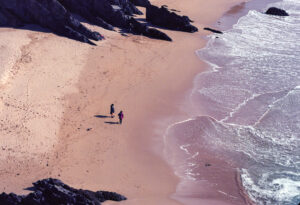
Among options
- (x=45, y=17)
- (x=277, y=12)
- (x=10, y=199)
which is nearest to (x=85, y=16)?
(x=45, y=17)

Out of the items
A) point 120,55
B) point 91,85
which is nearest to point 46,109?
point 91,85

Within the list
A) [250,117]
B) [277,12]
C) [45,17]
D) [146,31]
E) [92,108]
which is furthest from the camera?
[277,12]

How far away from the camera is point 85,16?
41.9m

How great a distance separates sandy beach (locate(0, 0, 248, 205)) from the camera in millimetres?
19969

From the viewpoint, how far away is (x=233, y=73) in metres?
34.3

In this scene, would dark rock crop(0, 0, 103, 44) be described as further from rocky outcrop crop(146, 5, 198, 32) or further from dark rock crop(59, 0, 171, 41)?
rocky outcrop crop(146, 5, 198, 32)

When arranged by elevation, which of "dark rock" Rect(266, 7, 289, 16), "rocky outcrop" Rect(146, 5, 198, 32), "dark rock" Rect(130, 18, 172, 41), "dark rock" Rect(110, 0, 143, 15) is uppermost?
"dark rock" Rect(266, 7, 289, 16)

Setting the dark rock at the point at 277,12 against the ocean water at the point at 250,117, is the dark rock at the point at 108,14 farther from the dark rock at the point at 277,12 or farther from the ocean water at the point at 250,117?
the dark rock at the point at 277,12

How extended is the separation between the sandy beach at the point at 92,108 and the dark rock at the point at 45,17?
112 centimetres

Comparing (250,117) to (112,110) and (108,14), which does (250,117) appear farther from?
(108,14)

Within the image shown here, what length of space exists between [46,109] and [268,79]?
1858cm

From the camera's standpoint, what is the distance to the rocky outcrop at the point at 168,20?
44.1 m

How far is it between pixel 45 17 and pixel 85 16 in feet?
17.3

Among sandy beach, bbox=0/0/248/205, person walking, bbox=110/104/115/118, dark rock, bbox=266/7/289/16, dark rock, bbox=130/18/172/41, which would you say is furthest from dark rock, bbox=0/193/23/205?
dark rock, bbox=266/7/289/16
